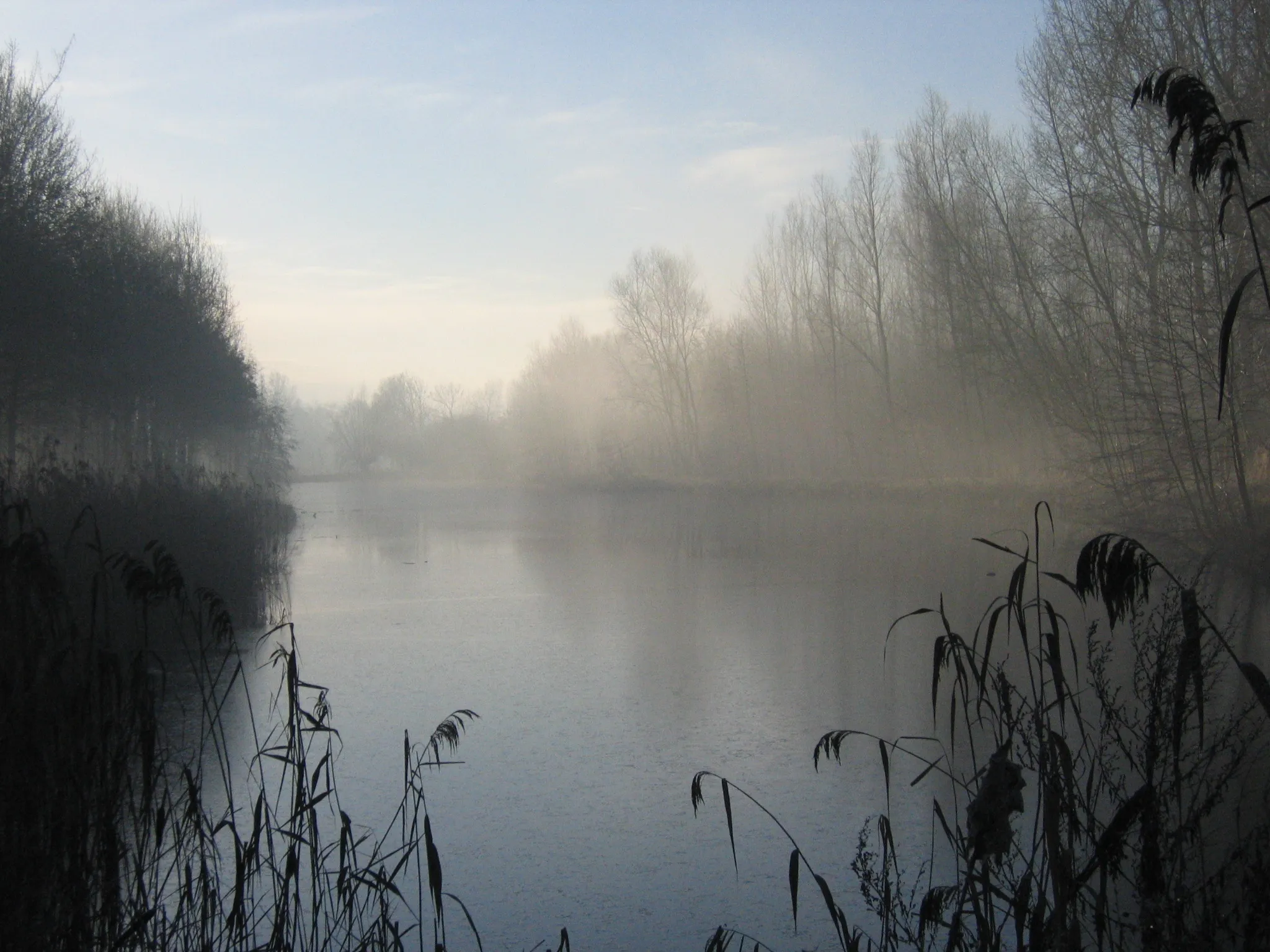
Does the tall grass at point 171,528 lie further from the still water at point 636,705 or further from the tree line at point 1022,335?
the tree line at point 1022,335

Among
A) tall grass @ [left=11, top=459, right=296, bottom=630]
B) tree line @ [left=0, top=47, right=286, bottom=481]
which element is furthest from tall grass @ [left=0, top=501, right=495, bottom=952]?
tree line @ [left=0, top=47, right=286, bottom=481]

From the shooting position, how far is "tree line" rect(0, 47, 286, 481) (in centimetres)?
1460

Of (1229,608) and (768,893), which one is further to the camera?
(1229,608)

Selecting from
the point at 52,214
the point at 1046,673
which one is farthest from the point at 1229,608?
the point at 52,214

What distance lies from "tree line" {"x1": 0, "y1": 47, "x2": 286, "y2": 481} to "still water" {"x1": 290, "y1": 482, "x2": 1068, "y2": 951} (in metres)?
4.88

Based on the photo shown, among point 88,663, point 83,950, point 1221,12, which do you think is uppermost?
point 1221,12

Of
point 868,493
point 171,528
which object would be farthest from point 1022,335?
point 171,528

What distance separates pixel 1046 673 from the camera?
7219 mm

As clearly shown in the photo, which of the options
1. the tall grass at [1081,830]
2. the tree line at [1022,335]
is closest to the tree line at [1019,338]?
the tree line at [1022,335]

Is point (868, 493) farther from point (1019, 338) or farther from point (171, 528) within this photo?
point (171, 528)

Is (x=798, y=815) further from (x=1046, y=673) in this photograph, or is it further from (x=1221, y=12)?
(x=1221, y=12)

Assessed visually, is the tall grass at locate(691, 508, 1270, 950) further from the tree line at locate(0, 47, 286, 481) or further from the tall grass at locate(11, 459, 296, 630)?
the tree line at locate(0, 47, 286, 481)

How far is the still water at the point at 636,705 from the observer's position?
4035 mm

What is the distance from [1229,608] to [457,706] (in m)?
6.56
